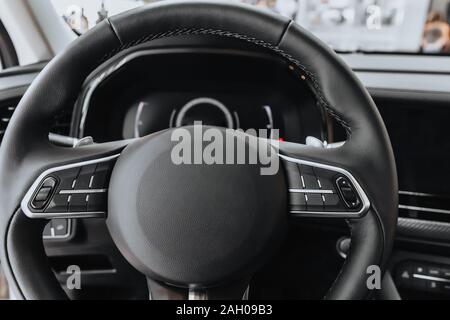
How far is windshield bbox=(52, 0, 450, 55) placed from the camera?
54.0 inches

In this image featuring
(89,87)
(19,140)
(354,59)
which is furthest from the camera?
(354,59)

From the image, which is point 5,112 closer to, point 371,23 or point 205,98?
point 205,98

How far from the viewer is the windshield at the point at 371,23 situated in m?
1.37

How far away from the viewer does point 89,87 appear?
112cm

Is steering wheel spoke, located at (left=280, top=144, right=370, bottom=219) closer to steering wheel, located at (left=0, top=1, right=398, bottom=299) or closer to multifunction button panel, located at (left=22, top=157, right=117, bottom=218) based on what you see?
A: steering wheel, located at (left=0, top=1, right=398, bottom=299)

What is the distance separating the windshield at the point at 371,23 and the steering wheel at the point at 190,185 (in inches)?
28.4

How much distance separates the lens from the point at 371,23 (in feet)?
4.82

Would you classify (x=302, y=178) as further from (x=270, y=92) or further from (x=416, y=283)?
(x=416, y=283)

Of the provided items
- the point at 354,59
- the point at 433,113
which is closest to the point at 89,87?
the point at 354,59

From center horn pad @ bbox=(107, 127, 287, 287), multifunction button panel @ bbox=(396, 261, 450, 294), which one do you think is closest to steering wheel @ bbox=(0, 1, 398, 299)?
center horn pad @ bbox=(107, 127, 287, 287)

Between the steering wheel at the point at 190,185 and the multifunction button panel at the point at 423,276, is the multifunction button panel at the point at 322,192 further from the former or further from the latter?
the multifunction button panel at the point at 423,276

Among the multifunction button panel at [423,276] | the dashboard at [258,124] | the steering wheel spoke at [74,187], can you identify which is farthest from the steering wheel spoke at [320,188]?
the multifunction button panel at [423,276]

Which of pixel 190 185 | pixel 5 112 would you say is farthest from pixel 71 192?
pixel 5 112

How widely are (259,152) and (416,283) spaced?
2.70ft
